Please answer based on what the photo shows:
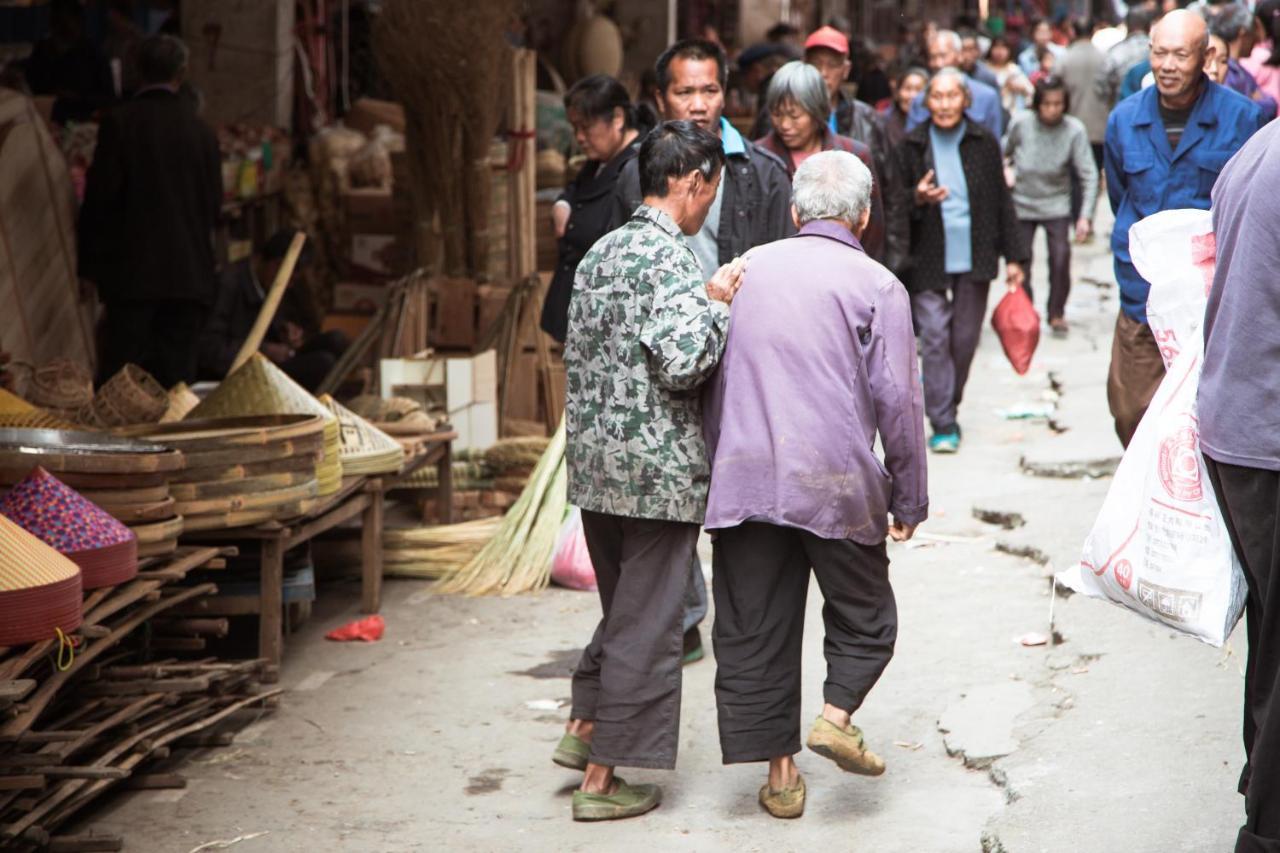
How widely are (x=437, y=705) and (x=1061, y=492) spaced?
338 centimetres

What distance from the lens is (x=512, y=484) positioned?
25.1 feet

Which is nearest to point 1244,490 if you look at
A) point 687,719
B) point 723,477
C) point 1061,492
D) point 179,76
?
point 723,477

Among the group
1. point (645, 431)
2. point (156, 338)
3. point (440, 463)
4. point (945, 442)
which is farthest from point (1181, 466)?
point (156, 338)

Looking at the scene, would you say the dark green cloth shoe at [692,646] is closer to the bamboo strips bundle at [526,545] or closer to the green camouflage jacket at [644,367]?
the bamboo strips bundle at [526,545]

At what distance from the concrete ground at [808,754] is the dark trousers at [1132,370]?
2.06 feet

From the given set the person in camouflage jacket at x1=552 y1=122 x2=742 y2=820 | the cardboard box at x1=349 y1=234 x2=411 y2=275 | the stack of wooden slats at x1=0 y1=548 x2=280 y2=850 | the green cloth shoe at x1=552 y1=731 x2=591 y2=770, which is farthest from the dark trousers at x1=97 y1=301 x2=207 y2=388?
Answer: the person in camouflage jacket at x1=552 y1=122 x2=742 y2=820

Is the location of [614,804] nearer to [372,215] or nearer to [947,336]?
[947,336]

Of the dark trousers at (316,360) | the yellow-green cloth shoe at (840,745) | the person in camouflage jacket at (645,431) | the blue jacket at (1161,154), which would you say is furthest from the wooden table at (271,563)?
the blue jacket at (1161,154)

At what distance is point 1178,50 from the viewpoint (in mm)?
6047

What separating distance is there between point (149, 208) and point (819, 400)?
14.4 ft

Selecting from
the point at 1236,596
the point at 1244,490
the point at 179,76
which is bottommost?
the point at 1236,596

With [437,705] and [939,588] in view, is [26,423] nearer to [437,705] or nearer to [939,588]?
[437,705]

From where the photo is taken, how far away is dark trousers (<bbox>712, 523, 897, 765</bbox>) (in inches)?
171

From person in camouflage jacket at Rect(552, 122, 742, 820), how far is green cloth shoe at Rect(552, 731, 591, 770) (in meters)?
0.15
